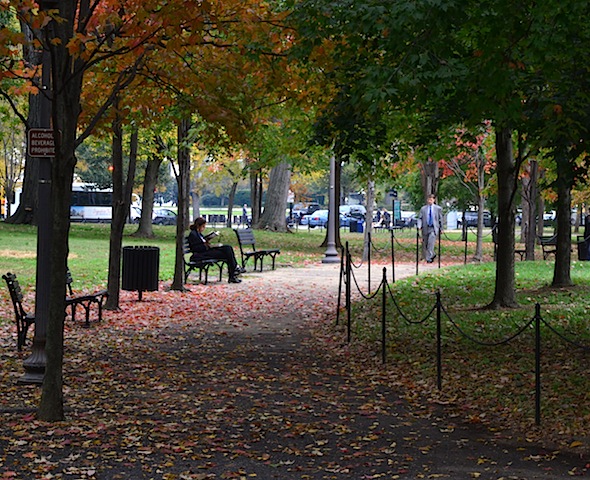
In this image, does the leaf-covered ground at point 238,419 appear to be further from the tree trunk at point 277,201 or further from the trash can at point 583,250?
the tree trunk at point 277,201

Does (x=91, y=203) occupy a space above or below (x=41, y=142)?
above

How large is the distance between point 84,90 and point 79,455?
614 centimetres

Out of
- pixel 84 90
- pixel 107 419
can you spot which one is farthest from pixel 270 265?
pixel 107 419

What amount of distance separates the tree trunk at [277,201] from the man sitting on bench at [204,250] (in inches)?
962

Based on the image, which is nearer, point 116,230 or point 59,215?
point 59,215

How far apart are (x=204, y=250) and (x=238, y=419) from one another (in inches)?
499

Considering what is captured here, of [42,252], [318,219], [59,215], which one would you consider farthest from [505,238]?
[318,219]

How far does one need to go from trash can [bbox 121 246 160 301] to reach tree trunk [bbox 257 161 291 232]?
2885 cm

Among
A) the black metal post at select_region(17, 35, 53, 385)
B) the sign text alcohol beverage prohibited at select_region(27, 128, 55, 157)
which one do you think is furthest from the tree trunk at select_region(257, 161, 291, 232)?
the sign text alcohol beverage prohibited at select_region(27, 128, 55, 157)

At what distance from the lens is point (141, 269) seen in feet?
55.3

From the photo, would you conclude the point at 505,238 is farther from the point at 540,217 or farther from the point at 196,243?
the point at 540,217

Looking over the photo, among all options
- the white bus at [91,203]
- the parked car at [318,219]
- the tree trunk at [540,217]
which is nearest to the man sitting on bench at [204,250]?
the tree trunk at [540,217]

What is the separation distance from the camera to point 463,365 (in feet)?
34.2

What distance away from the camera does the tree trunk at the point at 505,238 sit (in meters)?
14.8
